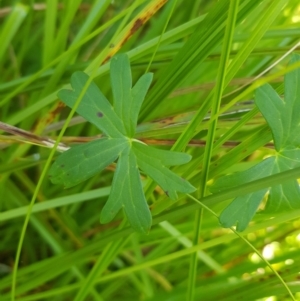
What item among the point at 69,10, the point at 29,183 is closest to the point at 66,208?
the point at 29,183

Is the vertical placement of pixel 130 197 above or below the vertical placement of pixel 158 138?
below

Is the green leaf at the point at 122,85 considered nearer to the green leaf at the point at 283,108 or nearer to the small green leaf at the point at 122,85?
the small green leaf at the point at 122,85

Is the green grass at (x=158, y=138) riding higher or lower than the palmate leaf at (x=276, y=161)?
higher

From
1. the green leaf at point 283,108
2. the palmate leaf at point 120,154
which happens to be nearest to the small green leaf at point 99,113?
the palmate leaf at point 120,154

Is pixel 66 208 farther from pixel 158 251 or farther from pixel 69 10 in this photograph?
pixel 69 10

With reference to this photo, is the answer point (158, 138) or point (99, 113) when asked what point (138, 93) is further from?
point (158, 138)

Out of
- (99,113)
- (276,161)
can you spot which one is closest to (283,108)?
(276,161)
